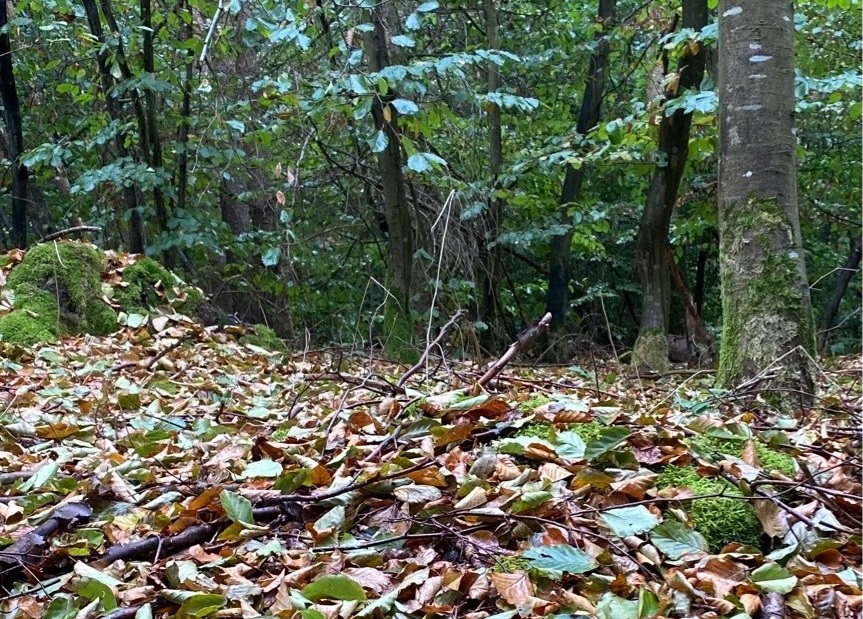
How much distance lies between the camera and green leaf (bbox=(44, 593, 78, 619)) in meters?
1.37

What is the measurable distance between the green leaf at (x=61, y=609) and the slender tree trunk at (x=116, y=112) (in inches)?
218

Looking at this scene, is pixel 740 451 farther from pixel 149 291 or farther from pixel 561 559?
pixel 149 291

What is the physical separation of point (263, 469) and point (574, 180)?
7.72 metres

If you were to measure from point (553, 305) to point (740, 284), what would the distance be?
6558 millimetres

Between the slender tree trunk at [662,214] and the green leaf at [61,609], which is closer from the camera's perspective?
the green leaf at [61,609]

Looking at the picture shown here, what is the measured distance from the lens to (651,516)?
1.52 metres

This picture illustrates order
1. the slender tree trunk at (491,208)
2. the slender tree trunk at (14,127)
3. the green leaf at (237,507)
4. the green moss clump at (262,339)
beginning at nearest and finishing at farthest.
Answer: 1. the green leaf at (237,507)
2. the green moss clump at (262,339)
3. the slender tree trunk at (14,127)
4. the slender tree trunk at (491,208)

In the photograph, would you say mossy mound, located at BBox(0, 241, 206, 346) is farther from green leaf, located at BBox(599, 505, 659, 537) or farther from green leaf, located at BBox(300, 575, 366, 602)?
green leaf, located at BBox(599, 505, 659, 537)

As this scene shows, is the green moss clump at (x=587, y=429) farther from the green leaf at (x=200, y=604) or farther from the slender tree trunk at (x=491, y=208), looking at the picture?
the slender tree trunk at (x=491, y=208)

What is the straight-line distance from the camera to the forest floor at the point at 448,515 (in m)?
1.35

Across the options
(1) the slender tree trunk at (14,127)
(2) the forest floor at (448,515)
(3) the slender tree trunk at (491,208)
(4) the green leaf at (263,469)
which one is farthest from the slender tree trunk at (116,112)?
(4) the green leaf at (263,469)

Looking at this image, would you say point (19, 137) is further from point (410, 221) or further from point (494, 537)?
point (494, 537)

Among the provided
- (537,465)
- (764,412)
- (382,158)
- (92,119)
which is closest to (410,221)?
(382,158)

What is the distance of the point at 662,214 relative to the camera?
6.58 metres
